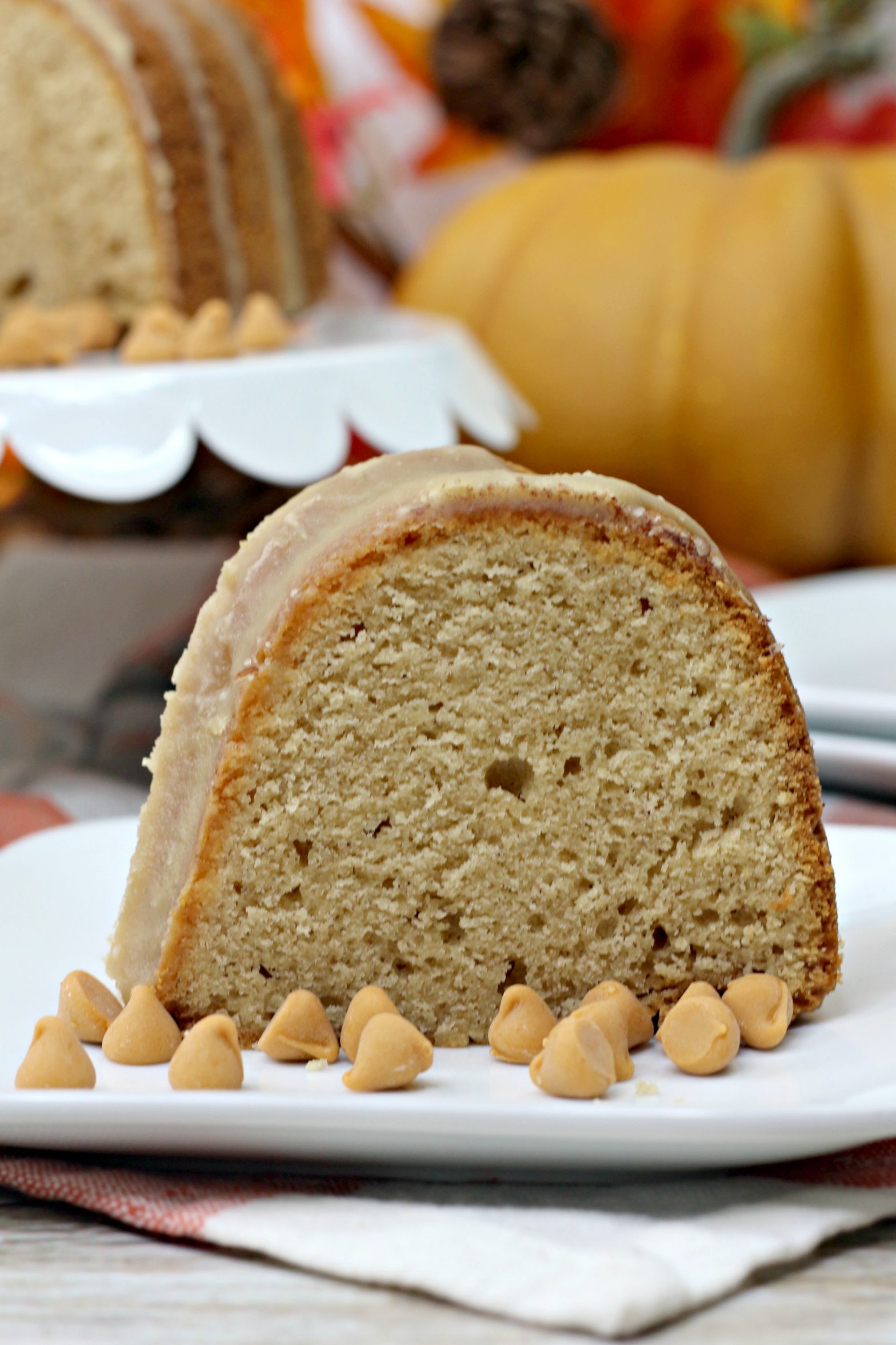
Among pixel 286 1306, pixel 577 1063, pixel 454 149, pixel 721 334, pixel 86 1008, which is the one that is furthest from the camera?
pixel 454 149

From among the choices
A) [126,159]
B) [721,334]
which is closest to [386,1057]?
[126,159]

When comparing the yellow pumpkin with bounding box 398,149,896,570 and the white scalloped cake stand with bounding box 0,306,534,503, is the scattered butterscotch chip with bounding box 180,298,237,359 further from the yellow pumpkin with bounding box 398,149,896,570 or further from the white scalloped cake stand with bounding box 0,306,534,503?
the yellow pumpkin with bounding box 398,149,896,570

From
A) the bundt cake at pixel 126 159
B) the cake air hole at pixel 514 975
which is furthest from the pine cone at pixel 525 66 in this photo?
the cake air hole at pixel 514 975

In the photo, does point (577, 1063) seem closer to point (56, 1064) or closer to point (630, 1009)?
point (630, 1009)

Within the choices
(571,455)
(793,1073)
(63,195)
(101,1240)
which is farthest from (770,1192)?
(571,455)

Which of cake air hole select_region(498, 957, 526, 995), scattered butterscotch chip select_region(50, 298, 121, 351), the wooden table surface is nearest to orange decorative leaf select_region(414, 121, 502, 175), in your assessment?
scattered butterscotch chip select_region(50, 298, 121, 351)

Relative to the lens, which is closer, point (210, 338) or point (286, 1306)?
point (286, 1306)
